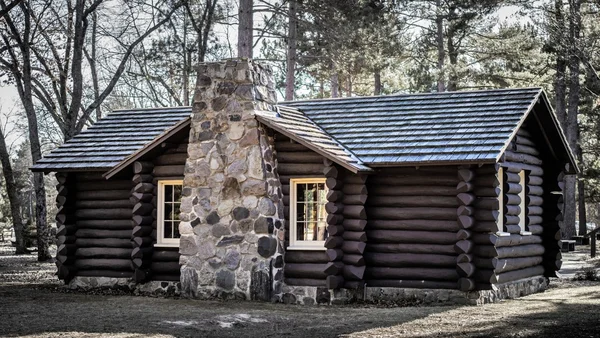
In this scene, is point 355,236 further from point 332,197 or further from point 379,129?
point 379,129

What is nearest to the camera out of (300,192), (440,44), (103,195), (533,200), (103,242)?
(300,192)

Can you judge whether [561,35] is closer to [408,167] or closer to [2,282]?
[408,167]

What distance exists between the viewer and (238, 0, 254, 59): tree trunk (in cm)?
2717

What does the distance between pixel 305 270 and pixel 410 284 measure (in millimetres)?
2148

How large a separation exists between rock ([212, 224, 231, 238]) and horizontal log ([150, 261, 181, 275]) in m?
1.83

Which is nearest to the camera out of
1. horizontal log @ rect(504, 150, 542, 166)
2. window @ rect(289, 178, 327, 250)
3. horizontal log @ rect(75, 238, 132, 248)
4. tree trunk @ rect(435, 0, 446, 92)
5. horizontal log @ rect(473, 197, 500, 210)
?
horizontal log @ rect(473, 197, 500, 210)

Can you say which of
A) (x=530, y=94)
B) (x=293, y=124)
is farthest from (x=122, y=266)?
(x=530, y=94)

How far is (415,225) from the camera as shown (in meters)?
16.5

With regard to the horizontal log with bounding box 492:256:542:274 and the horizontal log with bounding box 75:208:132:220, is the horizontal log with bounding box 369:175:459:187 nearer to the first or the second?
the horizontal log with bounding box 492:256:542:274

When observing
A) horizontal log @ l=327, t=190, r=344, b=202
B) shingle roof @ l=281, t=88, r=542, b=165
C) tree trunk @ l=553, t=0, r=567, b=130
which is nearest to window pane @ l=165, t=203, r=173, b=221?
shingle roof @ l=281, t=88, r=542, b=165

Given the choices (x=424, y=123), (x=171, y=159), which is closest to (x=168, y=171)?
(x=171, y=159)

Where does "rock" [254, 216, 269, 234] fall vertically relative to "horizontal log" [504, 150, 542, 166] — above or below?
below

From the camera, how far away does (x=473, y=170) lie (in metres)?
15.9

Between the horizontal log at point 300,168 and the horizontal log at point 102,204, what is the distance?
406cm
